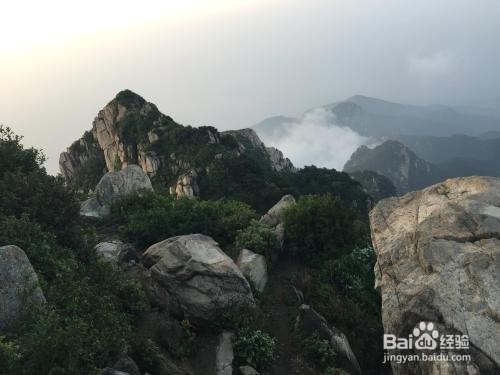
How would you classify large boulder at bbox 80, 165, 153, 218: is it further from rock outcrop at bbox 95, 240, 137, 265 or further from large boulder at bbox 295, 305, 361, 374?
large boulder at bbox 295, 305, 361, 374

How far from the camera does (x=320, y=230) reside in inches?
1026

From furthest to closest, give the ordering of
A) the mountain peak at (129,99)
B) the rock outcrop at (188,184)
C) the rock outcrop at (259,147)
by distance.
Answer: the rock outcrop at (259,147), the mountain peak at (129,99), the rock outcrop at (188,184)

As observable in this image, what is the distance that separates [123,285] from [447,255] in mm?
13055

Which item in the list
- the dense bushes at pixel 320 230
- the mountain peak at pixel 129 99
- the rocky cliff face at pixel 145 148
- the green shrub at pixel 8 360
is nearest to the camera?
the green shrub at pixel 8 360

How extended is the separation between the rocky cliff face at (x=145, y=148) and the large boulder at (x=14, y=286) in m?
56.2

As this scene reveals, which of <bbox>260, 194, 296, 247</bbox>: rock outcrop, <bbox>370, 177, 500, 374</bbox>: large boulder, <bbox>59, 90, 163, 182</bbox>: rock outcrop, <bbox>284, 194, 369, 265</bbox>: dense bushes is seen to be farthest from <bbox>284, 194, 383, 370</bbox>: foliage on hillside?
<bbox>59, 90, 163, 182</bbox>: rock outcrop

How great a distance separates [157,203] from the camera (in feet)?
96.6

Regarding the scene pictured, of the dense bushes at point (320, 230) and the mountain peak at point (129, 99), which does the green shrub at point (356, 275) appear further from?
the mountain peak at point (129, 99)

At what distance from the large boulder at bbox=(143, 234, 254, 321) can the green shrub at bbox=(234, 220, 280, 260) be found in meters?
3.11

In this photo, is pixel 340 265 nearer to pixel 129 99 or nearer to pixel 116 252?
pixel 116 252

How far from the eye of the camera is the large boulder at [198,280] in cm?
1928

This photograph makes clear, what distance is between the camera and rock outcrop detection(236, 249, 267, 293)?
73.9 feet

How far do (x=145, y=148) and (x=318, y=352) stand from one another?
70411 mm

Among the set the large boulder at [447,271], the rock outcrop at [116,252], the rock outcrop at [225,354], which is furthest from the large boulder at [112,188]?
the large boulder at [447,271]
